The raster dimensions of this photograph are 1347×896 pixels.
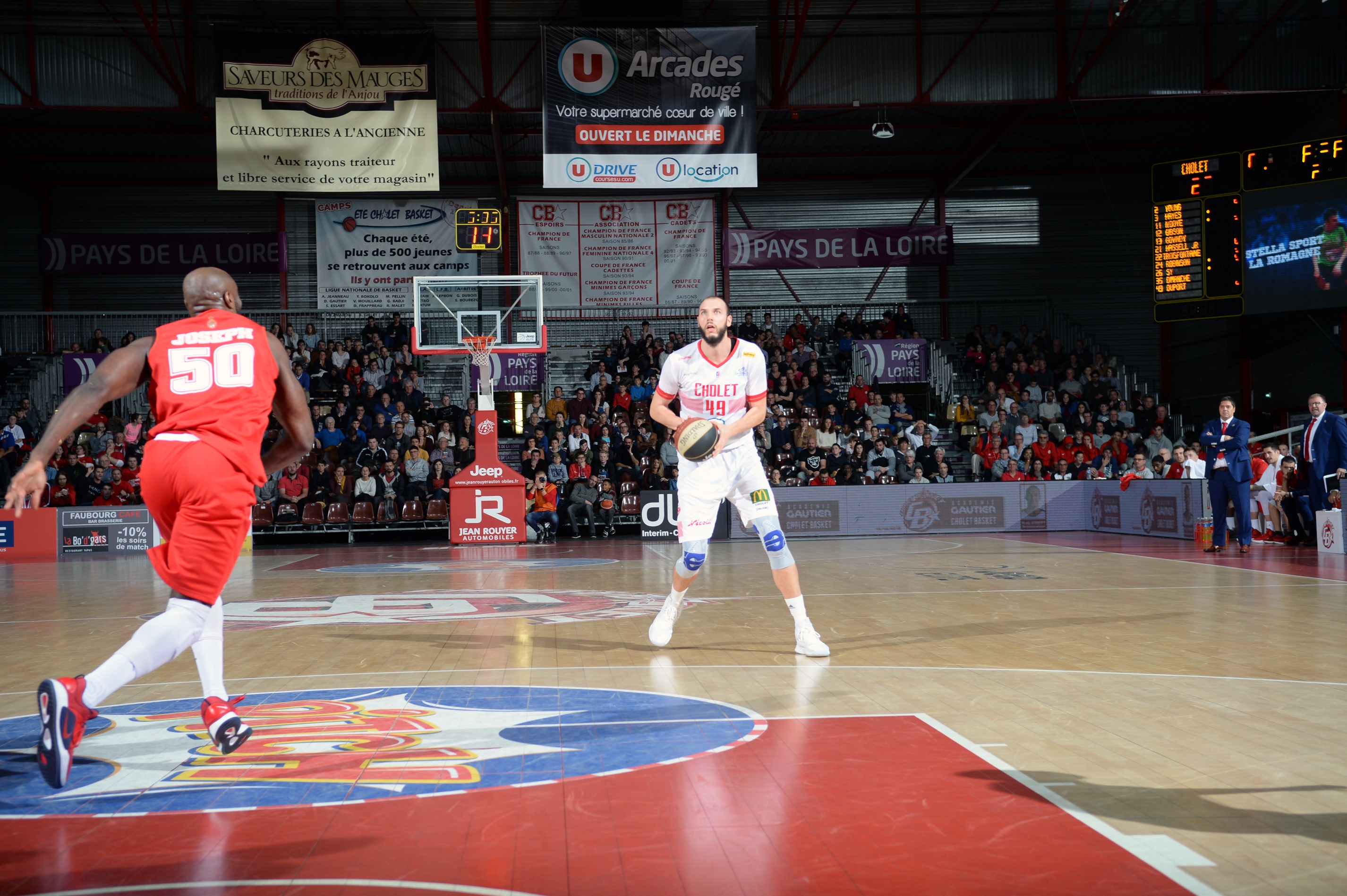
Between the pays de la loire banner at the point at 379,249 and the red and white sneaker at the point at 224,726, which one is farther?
the pays de la loire banner at the point at 379,249

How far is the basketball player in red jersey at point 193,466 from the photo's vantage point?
3787mm

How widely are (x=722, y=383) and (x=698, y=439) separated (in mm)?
476

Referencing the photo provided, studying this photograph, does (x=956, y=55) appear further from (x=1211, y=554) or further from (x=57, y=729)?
(x=57, y=729)

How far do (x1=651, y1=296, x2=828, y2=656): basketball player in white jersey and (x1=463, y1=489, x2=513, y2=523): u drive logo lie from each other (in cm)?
1216

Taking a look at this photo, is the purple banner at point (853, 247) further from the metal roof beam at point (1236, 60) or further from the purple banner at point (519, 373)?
the metal roof beam at point (1236, 60)

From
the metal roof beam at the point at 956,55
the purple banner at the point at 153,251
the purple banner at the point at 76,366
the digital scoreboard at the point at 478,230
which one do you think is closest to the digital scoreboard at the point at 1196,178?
the metal roof beam at the point at 956,55

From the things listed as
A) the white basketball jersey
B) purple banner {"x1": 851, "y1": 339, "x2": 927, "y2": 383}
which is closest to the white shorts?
the white basketball jersey

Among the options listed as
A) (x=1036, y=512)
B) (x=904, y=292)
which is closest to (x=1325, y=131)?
(x=904, y=292)

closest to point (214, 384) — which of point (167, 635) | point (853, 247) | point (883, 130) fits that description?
point (167, 635)

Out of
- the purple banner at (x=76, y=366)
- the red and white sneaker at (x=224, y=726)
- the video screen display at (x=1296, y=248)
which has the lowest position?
the red and white sneaker at (x=224, y=726)

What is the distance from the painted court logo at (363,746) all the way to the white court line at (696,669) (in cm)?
47

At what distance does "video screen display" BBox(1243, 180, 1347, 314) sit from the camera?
19.1 meters

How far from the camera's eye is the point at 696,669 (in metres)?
5.96

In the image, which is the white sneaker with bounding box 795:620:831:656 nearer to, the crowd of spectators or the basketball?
the basketball
